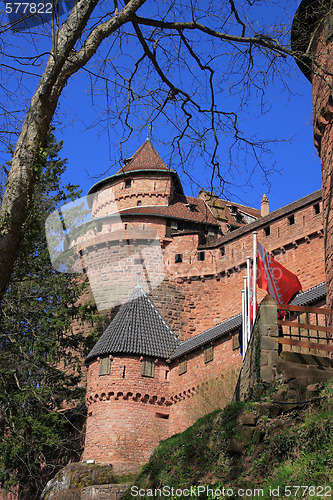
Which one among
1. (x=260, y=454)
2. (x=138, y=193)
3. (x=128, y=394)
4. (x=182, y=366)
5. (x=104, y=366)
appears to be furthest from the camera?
(x=138, y=193)

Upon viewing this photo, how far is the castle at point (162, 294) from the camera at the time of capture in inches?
916

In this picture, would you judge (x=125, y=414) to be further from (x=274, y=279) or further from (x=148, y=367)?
(x=274, y=279)

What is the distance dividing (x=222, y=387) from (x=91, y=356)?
5753 millimetres

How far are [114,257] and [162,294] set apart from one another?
4140 millimetres

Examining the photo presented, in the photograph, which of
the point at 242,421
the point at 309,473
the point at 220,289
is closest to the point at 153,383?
the point at 220,289

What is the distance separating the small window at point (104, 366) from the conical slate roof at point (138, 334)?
0.77 ft

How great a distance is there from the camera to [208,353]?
2400 cm

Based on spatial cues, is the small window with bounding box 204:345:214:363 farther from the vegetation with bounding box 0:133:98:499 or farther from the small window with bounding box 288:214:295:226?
the small window with bounding box 288:214:295:226

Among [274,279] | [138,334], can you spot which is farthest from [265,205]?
[274,279]

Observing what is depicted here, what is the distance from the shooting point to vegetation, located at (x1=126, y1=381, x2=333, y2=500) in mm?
7238

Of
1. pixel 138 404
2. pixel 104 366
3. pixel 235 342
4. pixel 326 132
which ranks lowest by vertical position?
pixel 138 404

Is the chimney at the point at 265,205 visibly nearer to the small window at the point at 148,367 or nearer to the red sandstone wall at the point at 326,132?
the small window at the point at 148,367

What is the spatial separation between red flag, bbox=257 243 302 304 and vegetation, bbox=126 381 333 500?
18.0 feet

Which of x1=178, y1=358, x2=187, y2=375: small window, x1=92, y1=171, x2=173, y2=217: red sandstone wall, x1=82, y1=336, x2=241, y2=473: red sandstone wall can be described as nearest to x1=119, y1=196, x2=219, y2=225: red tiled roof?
x1=92, y1=171, x2=173, y2=217: red sandstone wall
